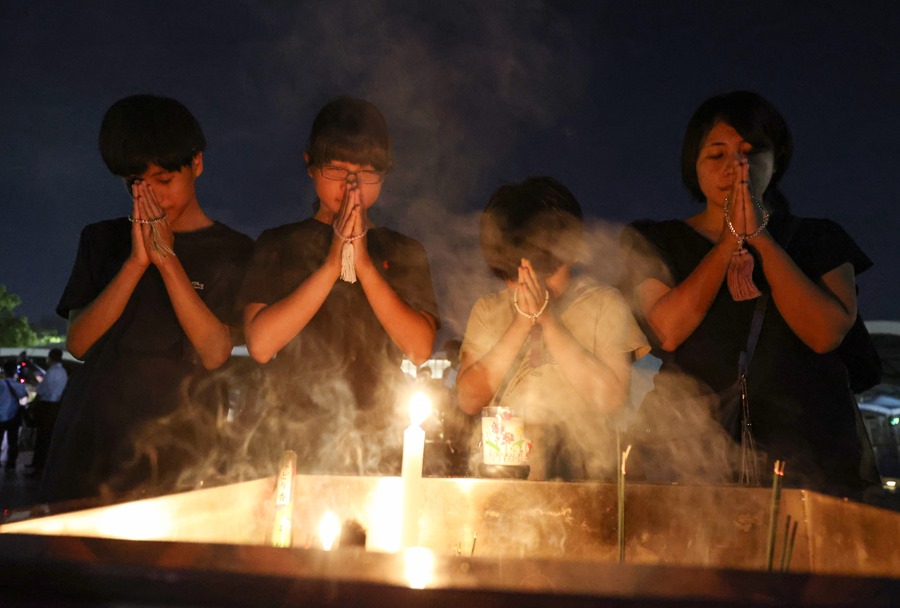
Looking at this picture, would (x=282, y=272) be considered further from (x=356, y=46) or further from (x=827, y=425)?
(x=827, y=425)

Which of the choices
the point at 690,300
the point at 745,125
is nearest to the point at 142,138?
the point at 690,300

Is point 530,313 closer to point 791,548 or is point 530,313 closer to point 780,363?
point 780,363

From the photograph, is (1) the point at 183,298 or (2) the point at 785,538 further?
(1) the point at 183,298

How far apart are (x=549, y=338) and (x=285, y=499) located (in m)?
1.22

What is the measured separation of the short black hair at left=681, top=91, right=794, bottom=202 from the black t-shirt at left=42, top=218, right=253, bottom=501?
169 centimetres

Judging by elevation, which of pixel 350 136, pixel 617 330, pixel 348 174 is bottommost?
pixel 617 330

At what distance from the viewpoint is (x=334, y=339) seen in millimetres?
2510

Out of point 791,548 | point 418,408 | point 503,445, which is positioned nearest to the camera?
point 791,548

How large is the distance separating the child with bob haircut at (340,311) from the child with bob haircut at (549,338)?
0.26 m

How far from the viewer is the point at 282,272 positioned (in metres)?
2.59

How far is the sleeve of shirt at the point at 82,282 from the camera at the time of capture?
2430 mm

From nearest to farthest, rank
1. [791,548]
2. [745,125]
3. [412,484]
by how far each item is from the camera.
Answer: [791,548], [412,484], [745,125]

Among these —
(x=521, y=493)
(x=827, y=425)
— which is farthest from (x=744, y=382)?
(x=521, y=493)

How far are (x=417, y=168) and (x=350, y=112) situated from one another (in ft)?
2.74
